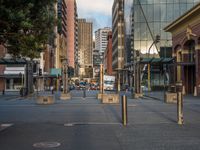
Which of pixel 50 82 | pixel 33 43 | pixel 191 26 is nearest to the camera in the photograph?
pixel 33 43

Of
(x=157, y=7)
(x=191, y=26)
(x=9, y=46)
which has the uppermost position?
(x=157, y=7)

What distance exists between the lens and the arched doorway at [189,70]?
5178 centimetres

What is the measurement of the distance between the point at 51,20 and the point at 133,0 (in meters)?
72.5

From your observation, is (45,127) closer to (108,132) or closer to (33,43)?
(108,132)

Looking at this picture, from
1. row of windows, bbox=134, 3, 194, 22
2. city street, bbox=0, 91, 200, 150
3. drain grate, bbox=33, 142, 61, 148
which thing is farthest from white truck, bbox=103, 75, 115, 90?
drain grate, bbox=33, 142, 61, 148

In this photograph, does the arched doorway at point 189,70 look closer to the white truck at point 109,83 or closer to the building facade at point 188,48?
the building facade at point 188,48

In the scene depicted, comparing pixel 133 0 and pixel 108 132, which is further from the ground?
pixel 133 0

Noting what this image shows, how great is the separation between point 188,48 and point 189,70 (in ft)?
10.8

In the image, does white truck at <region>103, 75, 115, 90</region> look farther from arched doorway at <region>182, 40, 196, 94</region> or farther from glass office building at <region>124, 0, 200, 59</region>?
arched doorway at <region>182, 40, 196, 94</region>

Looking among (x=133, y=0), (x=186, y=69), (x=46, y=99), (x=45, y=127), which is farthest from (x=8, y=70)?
(x=45, y=127)

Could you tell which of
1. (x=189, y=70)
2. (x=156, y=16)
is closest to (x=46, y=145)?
(x=189, y=70)

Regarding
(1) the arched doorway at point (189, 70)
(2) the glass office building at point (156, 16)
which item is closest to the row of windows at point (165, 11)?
(2) the glass office building at point (156, 16)

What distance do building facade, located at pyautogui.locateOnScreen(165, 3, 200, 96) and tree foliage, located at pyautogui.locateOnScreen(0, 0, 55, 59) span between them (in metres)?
33.4

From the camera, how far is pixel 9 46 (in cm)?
1318
